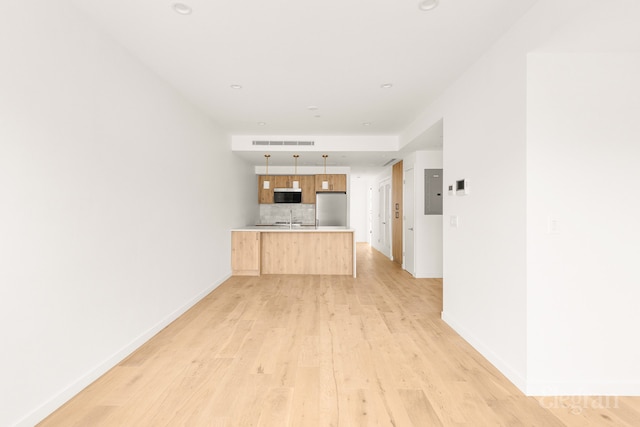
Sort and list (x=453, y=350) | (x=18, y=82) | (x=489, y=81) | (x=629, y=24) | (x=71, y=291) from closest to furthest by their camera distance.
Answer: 1. (x=18, y=82)
2. (x=629, y=24)
3. (x=71, y=291)
4. (x=489, y=81)
5. (x=453, y=350)

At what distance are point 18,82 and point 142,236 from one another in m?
1.52

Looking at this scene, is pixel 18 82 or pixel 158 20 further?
pixel 158 20

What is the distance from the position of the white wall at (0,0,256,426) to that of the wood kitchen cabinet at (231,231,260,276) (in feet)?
7.31

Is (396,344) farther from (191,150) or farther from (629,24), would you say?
(191,150)

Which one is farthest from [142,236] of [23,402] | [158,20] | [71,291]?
[158,20]

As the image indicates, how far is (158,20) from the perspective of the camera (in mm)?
2201

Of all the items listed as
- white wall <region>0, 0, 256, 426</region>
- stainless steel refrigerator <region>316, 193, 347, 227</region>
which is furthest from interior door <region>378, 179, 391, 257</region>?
white wall <region>0, 0, 256, 426</region>

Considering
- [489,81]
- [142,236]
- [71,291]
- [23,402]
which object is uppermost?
[489,81]

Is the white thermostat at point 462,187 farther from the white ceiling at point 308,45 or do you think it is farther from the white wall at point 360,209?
the white wall at point 360,209

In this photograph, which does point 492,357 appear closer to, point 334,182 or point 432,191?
point 432,191

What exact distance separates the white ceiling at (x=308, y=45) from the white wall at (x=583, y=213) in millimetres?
736

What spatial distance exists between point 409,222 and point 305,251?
87.3 inches

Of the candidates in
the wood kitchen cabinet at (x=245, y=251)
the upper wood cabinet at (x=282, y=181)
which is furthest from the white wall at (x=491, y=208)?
the upper wood cabinet at (x=282, y=181)

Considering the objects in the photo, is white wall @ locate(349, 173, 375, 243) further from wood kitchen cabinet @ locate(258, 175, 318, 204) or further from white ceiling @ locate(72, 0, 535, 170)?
white ceiling @ locate(72, 0, 535, 170)
